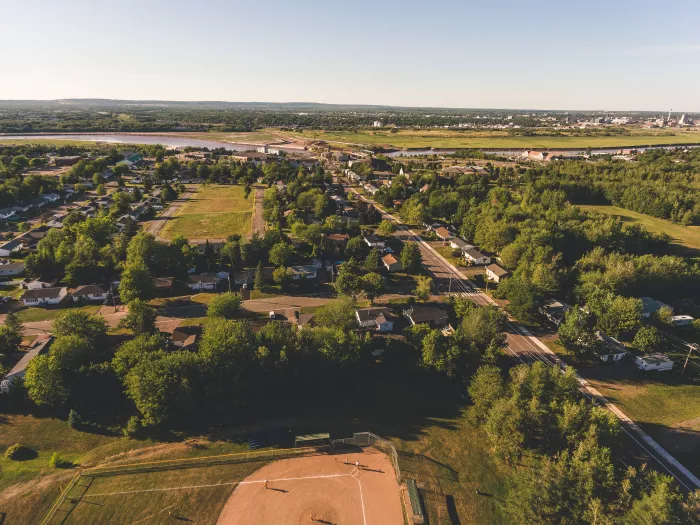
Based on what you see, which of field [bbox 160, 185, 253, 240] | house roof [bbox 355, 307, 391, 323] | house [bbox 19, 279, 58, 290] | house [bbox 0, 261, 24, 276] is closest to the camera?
house roof [bbox 355, 307, 391, 323]

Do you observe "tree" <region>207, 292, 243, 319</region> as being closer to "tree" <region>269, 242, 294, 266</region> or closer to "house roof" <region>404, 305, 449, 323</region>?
"tree" <region>269, 242, 294, 266</region>

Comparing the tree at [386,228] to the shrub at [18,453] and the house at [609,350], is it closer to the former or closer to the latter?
the house at [609,350]

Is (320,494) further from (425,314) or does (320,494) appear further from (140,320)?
(140,320)

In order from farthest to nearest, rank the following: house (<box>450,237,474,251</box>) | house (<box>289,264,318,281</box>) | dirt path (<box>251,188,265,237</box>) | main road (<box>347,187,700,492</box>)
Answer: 1. dirt path (<box>251,188,265,237</box>)
2. house (<box>450,237,474,251</box>)
3. house (<box>289,264,318,281</box>)
4. main road (<box>347,187,700,492</box>)

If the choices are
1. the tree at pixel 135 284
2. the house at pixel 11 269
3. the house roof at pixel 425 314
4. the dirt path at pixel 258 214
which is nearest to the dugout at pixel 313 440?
the house roof at pixel 425 314

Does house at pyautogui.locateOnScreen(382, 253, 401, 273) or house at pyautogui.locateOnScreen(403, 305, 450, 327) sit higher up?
house at pyautogui.locateOnScreen(382, 253, 401, 273)

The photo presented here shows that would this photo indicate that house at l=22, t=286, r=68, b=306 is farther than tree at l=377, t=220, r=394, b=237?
No

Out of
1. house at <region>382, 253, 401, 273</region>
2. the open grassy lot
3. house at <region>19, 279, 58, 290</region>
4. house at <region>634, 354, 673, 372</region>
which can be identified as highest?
the open grassy lot

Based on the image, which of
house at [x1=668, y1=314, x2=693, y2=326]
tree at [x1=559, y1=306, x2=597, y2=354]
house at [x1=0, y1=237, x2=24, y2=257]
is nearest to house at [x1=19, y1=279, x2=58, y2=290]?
house at [x1=0, y1=237, x2=24, y2=257]
